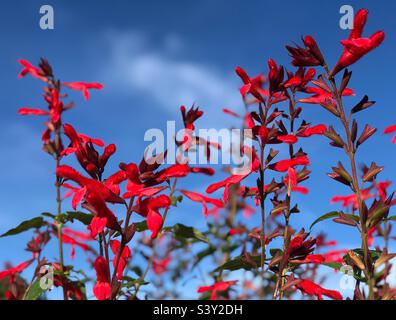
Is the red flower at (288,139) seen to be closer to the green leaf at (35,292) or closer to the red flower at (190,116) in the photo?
the red flower at (190,116)

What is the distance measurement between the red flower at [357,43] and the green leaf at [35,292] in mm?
1824

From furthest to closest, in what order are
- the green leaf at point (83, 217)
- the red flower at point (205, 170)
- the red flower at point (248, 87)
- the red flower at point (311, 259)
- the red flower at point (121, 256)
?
the green leaf at point (83, 217)
the red flower at point (205, 170)
the red flower at point (248, 87)
the red flower at point (311, 259)
the red flower at point (121, 256)

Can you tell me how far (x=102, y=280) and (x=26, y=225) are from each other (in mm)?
1509

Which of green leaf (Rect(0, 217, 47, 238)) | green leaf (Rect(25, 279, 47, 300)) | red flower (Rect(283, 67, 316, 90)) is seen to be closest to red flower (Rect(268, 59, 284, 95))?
red flower (Rect(283, 67, 316, 90))

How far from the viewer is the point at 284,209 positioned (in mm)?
2057

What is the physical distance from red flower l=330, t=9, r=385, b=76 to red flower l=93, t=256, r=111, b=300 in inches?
49.1

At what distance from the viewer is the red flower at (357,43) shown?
6.54ft

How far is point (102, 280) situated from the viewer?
166 cm

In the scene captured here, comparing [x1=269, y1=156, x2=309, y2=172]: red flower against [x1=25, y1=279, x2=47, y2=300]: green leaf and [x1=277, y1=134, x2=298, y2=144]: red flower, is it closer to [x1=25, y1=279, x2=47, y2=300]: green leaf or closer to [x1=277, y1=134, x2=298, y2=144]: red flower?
[x1=277, y1=134, x2=298, y2=144]: red flower

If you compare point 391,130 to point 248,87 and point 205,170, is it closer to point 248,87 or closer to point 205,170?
point 248,87

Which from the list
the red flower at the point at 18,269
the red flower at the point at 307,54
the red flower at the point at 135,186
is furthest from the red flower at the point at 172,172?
the red flower at the point at 18,269
